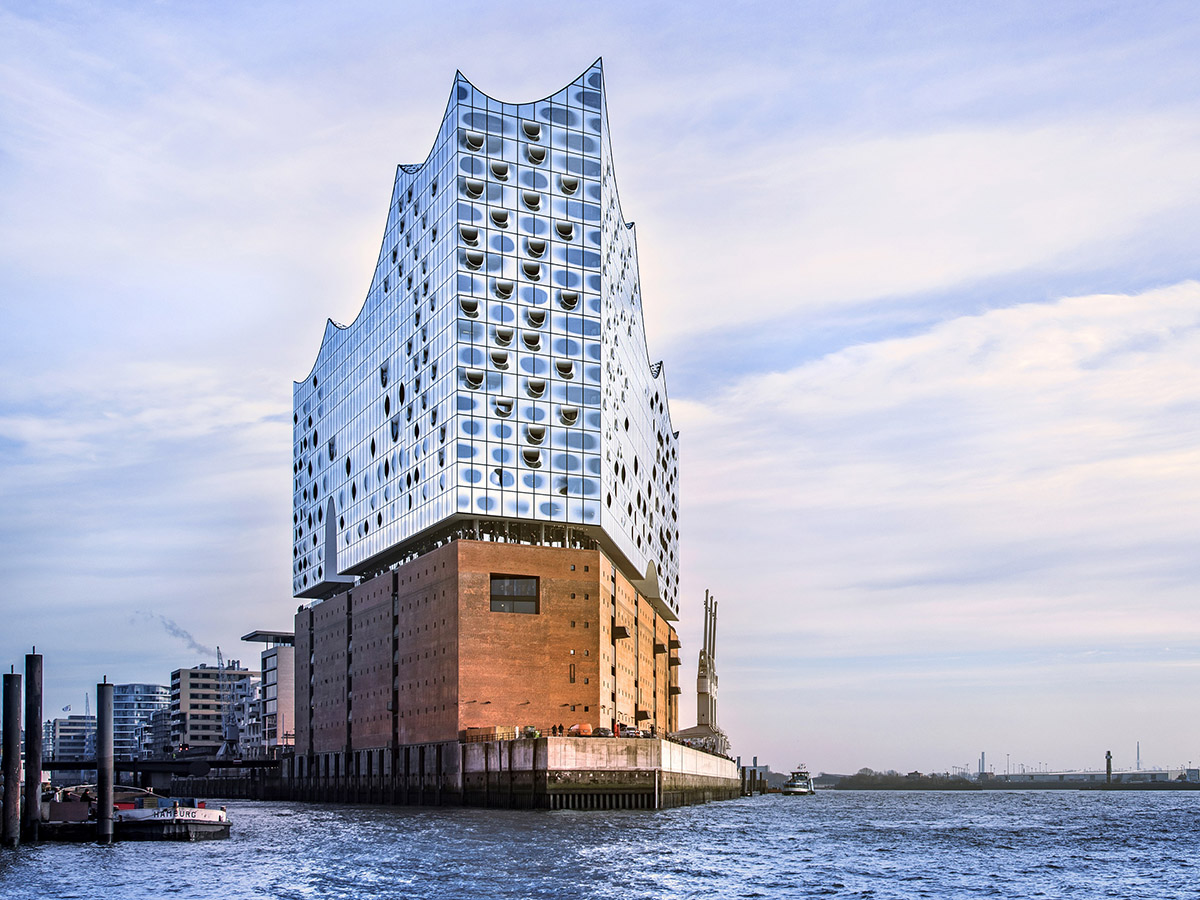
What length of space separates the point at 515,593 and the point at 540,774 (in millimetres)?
17883

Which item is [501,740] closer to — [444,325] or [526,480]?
[526,480]

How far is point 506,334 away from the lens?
105 metres

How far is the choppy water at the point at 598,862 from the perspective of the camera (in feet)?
150

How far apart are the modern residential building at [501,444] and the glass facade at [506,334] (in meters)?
0.17

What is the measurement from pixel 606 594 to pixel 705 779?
32.9 m

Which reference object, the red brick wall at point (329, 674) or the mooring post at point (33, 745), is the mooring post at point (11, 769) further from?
the red brick wall at point (329, 674)

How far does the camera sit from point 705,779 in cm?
13262

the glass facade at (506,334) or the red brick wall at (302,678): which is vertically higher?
the glass facade at (506,334)

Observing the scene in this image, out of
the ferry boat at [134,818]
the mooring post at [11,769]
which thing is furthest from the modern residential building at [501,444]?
the mooring post at [11,769]

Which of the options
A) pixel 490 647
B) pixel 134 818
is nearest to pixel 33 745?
pixel 134 818

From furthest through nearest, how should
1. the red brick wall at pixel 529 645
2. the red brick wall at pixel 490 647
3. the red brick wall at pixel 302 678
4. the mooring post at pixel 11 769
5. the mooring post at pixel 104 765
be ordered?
the red brick wall at pixel 302 678 → the red brick wall at pixel 490 647 → the red brick wall at pixel 529 645 → the mooring post at pixel 104 765 → the mooring post at pixel 11 769

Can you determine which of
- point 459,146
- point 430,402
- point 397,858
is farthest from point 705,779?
point 397,858

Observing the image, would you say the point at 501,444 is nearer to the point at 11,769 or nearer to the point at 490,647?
the point at 490,647

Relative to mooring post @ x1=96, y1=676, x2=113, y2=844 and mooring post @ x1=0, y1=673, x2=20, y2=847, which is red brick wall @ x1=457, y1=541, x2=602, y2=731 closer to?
mooring post @ x1=96, y1=676, x2=113, y2=844
